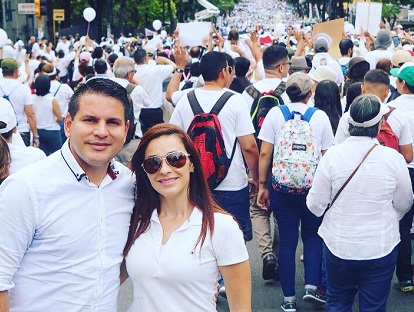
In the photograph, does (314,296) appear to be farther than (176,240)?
Yes

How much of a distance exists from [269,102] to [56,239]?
404cm

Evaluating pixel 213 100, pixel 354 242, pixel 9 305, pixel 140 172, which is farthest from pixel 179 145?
pixel 213 100

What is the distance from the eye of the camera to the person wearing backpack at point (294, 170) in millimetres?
5656

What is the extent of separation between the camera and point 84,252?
2.88 metres

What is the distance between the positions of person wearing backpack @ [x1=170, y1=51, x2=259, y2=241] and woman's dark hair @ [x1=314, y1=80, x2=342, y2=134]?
37.7 inches

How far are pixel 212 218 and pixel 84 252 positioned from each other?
57cm

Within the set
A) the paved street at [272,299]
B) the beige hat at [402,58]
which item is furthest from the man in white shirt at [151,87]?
the paved street at [272,299]

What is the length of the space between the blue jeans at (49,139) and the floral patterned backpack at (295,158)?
5.30m

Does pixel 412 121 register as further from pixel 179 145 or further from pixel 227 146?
pixel 179 145

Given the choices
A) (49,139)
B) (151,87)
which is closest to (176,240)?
(49,139)

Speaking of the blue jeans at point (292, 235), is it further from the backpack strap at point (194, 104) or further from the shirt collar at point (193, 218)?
the shirt collar at point (193, 218)

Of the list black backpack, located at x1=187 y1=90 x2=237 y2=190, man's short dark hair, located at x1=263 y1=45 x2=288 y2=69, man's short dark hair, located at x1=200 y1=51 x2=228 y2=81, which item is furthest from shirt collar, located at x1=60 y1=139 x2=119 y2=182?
man's short dark hair, located at x1=263 y1=45 x2=288 y2=69

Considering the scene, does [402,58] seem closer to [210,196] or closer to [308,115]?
[308,115]

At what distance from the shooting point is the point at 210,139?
5.68 metres
